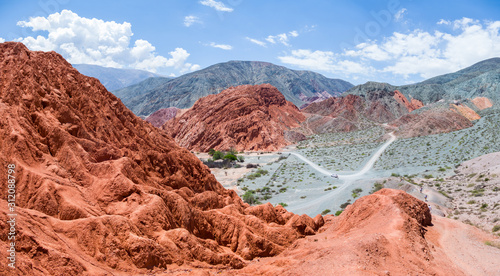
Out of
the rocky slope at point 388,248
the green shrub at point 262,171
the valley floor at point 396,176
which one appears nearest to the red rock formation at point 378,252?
the rocky slope at point 388,248

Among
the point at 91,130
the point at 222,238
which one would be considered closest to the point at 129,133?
the point at 91,130

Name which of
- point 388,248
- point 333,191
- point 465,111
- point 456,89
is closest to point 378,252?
point 388,248

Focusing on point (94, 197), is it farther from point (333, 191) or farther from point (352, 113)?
point (352, 113)

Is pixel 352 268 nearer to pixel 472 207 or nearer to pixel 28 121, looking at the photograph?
pixel 28 121

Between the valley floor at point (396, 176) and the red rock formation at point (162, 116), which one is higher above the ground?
the red rock formation at point (162, 116)

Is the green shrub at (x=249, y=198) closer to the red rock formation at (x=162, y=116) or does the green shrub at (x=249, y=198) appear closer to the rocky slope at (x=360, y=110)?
the rocky slope at (x=360, y=110)

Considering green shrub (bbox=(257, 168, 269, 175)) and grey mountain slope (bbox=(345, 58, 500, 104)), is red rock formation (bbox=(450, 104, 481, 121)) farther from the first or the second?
green shrub (bbox=(257, 168, 269, 175))
